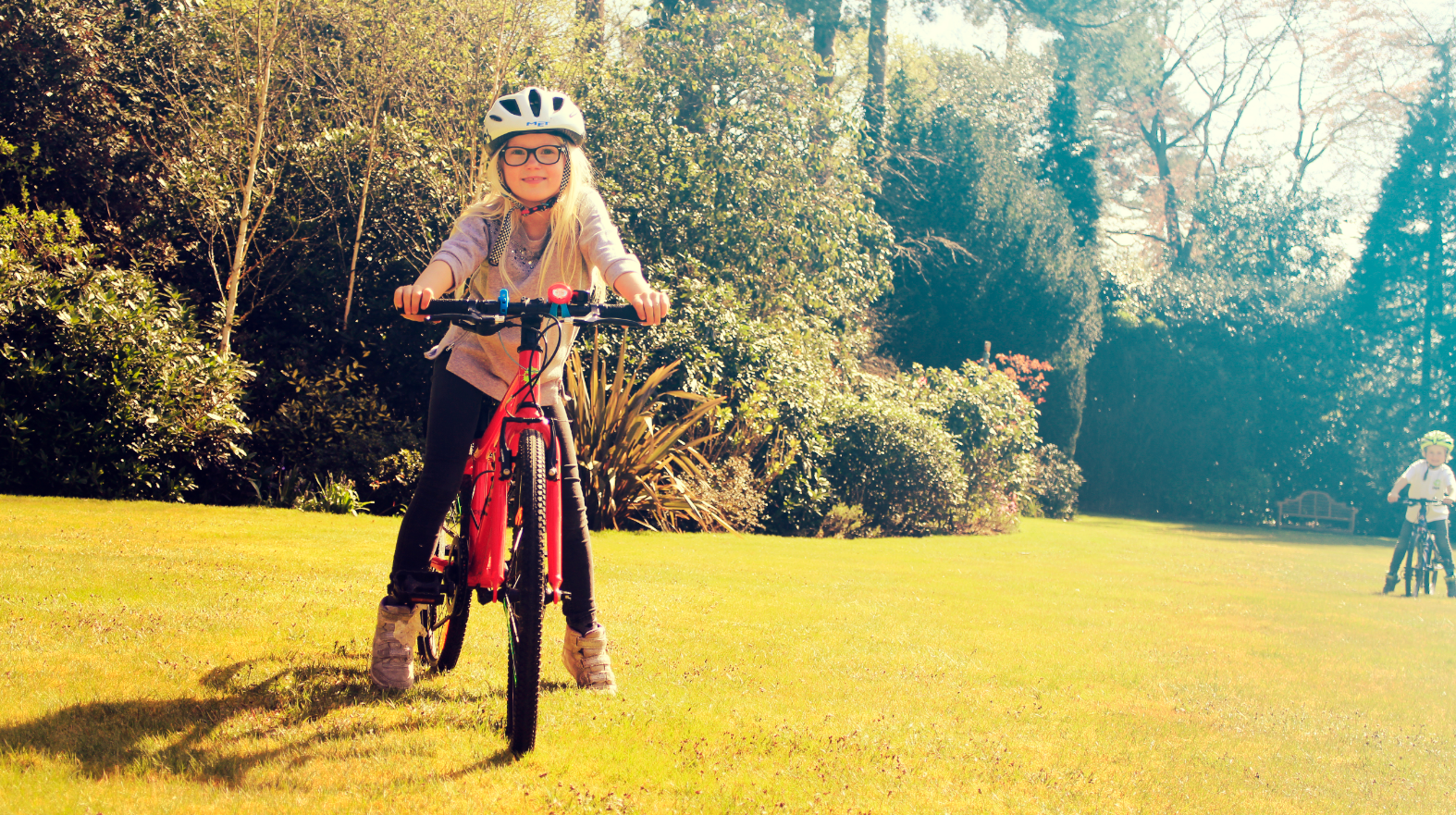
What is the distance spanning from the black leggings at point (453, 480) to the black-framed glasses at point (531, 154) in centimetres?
70

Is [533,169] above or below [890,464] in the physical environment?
above

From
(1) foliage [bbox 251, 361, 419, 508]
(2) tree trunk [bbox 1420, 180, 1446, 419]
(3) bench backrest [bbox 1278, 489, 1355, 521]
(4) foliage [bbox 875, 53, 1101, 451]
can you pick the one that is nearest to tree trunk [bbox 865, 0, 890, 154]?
(4) foliage [bbox 875, 53, 1101, 451]

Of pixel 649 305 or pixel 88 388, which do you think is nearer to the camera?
pixel 649 305

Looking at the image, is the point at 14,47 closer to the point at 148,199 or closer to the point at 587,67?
the point at 148,199

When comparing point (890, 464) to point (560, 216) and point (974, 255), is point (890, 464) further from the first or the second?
point (560, 216)

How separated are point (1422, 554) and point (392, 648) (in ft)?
40.0

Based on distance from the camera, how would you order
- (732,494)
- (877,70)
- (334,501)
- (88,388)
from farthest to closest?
(877,70) → (732,494) → (334,501) → (88,388)

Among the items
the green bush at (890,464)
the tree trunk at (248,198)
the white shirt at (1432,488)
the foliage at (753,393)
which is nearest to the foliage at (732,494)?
the foliage at (753,393)

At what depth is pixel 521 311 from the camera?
3105mm

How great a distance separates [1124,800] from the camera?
312cm

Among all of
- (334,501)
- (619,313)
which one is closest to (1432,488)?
(334,501)

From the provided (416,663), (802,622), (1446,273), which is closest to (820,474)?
(802,622)

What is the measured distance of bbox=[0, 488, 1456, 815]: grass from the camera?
280cm

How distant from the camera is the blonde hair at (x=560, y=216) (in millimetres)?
3600
